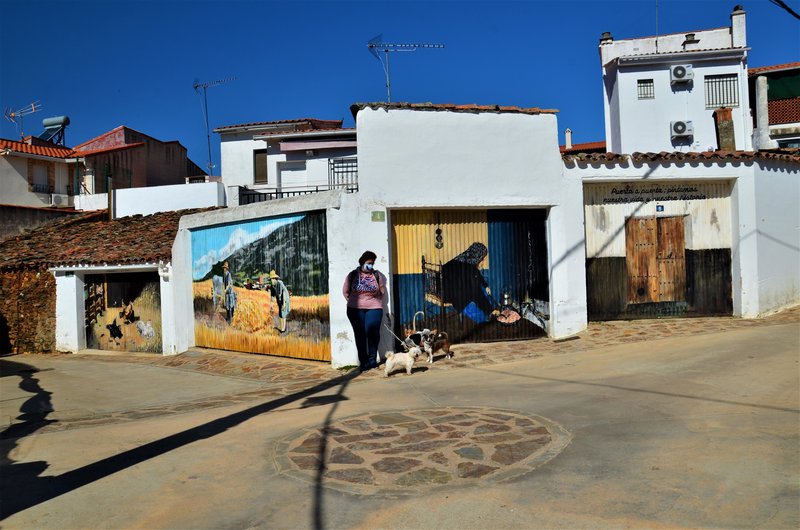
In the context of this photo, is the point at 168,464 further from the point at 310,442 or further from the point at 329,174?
the point at 329,174

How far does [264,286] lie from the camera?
11.1m

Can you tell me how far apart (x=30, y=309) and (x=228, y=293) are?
7.20m

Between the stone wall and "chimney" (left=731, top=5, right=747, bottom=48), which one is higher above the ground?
"chimney" (left=731, top=5, right=747, bottom=48)

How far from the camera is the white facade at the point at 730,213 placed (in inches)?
421

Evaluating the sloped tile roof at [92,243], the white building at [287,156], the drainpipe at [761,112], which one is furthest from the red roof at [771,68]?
the sloped tile roof at [92,243]

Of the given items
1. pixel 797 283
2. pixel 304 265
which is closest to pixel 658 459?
pixel 304 265

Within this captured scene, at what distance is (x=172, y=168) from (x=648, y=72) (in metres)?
24.9

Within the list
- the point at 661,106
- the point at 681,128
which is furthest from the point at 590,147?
the point at 681,128

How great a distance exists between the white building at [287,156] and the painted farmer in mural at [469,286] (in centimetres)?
1311

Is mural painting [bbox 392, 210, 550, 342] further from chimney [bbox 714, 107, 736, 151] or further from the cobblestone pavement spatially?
chimney [bbox 714, 107, 736, 151]

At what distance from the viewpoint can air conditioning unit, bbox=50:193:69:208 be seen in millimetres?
29422

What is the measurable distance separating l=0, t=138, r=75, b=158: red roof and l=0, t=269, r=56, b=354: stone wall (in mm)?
15176

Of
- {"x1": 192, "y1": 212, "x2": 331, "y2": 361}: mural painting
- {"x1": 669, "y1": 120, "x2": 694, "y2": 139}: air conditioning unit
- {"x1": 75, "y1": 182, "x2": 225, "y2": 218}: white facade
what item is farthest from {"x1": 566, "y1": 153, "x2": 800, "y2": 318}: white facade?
{"x1": 75, "y1": 182, "x2": 225, "y2": 218}: white facade

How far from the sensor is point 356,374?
30.2 ft
